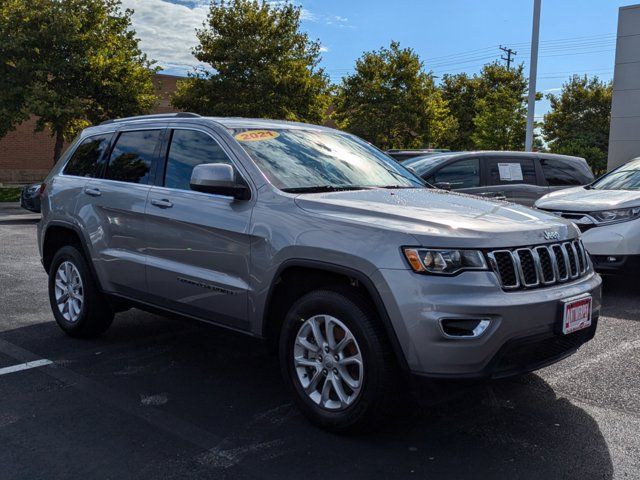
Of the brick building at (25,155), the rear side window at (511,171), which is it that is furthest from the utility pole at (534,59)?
the brick building at (25,155)

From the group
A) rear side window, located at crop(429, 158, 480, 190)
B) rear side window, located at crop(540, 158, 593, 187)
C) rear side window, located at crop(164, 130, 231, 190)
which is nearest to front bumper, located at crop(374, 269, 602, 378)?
rear side window, located at crop(164, 130, 231, 190)

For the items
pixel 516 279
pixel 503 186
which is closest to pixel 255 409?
pixel 516 279

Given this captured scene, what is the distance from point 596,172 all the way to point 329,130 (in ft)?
107

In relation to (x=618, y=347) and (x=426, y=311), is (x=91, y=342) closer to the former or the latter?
(x=426, y=311)

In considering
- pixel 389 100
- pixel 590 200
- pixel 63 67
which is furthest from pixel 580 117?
pixel 590 200

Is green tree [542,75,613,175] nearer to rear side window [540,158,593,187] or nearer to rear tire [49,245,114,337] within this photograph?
rear side window [540,158,593,187]

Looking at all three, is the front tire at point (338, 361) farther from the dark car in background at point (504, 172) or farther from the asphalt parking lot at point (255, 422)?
the dark car in background at point (504, 172)

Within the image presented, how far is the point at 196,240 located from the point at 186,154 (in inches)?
29.7

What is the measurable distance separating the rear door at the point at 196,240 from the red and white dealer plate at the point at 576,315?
6.04 feet

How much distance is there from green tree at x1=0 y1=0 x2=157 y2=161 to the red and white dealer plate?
69.3ft

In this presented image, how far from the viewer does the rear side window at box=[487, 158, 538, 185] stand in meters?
9.80

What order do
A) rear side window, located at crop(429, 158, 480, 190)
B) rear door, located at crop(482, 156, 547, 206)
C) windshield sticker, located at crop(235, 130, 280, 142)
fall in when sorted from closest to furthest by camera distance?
windshield sticker, located at crop(235, 130, 280, 142) < rear side window, located at crop(429, 158, 480, 190) < rear door, located at crop(482, 156, 547, 206)

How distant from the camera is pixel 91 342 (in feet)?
18.0

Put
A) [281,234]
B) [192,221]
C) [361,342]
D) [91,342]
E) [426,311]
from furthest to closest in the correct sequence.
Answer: [91,342] → [192,221] → [281,234] → [361,342] → [426,311]
